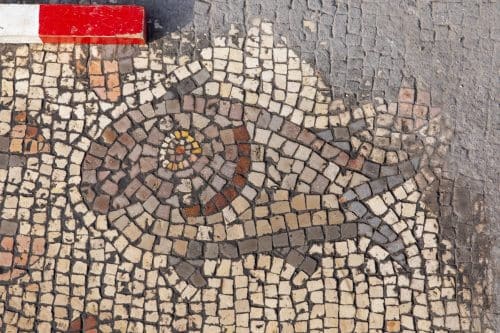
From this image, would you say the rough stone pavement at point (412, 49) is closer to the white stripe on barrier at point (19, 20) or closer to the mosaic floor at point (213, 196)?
the mosaic floor at point (213, 196)

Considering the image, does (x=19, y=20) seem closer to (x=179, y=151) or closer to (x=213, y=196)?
(x=179, y=151)

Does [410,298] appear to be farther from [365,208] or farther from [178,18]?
[178,18]

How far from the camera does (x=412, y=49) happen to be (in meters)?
Result: 6.82

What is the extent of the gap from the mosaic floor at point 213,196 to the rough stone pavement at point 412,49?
172 millimetres

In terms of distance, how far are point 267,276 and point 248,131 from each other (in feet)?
5.05

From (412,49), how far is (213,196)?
2.72 metres

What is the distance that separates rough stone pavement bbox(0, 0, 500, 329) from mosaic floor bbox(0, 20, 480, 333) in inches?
6.8

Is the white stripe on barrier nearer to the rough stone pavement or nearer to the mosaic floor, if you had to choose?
the mosaic floor

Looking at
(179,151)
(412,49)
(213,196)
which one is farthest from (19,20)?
(412,49)

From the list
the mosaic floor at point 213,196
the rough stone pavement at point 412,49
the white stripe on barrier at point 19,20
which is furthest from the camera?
the rough stone pavement at point 412,49

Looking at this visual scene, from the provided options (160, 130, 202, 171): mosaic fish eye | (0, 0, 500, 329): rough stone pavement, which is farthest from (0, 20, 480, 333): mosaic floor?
(0, 0, 500, 329): rough stone pavement

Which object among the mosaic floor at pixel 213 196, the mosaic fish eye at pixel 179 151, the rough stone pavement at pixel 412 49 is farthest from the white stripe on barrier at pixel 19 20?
the mosaic fish eye at pixel 179 151

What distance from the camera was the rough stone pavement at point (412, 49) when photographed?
21.8ft

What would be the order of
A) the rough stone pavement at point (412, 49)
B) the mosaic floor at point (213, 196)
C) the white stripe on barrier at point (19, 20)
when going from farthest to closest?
1. the rough stone pavement at point (412, 49)
2. the white stripe on barrier at point (19, 20)
3. the mosaic floor at point (213, 196)
